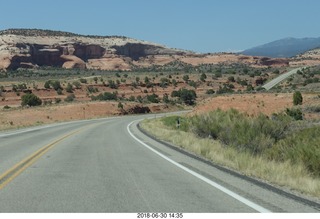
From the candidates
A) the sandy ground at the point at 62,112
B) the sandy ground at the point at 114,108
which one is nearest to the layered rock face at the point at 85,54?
the sandy ground at the point at 62,112

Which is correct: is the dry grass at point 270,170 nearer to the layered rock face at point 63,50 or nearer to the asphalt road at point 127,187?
the asphalt road at point 127,187

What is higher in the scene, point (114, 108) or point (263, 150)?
point (263, 150)

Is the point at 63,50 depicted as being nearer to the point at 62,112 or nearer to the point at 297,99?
the point at 62,112

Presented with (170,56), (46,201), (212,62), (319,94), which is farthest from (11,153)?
(170,56)

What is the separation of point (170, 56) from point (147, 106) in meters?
117

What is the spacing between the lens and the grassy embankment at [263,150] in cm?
1116

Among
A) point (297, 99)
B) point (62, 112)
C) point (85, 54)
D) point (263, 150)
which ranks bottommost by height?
point (62, 112)

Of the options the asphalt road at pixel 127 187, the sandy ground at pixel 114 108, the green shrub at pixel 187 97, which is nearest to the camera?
the asphalt road at pixel 127 187

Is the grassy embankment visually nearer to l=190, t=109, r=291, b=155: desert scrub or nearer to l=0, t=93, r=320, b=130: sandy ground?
l=190, t=109, r=291, b=155: desert scrub

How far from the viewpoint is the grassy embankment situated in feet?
36.6

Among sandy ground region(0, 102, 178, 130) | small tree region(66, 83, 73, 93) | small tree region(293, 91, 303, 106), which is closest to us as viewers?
small tree region(293, 91, 303, 106)

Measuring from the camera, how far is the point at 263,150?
1786 centimetres

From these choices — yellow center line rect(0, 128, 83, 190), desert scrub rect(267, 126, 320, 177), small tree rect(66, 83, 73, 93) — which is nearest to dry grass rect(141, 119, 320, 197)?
desert scrub rect(267, 126, 320, 177)

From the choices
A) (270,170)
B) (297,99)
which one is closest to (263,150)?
(270,170)
